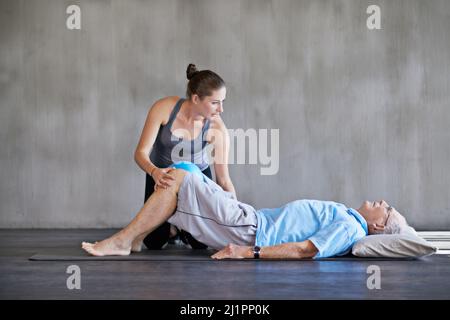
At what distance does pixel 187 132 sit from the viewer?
3.93 m

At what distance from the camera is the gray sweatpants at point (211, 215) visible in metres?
3.32

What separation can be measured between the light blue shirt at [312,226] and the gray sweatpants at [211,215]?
7cm

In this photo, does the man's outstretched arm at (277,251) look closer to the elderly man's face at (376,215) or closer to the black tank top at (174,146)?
the elderly man's face at (376,215)

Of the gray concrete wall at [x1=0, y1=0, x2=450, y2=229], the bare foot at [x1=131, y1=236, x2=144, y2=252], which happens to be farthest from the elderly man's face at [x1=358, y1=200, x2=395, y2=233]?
the gray concrete wall at [x1=0, y1=0, x2=450, y2=229]

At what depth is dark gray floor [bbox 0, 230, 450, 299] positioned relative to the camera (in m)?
2.45

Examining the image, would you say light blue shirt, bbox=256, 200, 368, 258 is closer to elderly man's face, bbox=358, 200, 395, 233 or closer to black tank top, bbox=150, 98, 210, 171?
elderly man's face, bbox=358, 200, 395, 233

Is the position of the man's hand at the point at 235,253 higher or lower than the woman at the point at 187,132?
lower

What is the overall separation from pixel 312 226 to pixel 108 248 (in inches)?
41.0

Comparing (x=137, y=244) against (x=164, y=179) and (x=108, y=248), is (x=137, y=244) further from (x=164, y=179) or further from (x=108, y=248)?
(x=164, y=179)

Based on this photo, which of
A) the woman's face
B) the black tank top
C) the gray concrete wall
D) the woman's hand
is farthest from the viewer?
the gray concrete wall

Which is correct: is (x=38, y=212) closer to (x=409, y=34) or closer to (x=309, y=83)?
(x=309, y=83)

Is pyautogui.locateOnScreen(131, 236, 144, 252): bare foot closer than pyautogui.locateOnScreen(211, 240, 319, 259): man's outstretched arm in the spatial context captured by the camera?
No

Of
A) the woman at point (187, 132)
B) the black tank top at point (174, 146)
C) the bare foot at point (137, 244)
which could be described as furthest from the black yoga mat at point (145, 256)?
the black tank top at point (174, 146)
